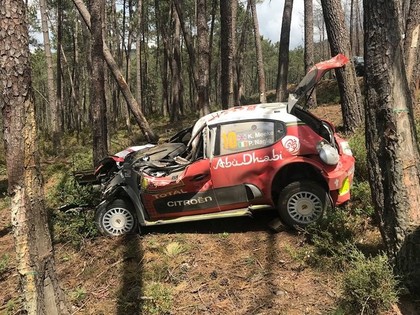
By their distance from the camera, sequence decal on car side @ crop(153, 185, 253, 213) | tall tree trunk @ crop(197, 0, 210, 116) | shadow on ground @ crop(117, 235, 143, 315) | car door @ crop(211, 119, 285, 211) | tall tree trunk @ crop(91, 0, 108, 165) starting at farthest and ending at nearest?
tall tree trunk @ crop(197, 0, 210, 116) → tall tree trunk @ crop(91, 0, 108, 165) → decal on car side @ crop(153, 185, 253, 213) → car door @ crop(211, 119, 285, 211) → shadow on ground @ crop(117, 235, 143, 315)

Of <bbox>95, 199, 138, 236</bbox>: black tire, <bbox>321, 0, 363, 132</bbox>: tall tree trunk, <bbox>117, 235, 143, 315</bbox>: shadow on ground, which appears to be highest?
<bbox>321, 0, 363, 132</bbox>: tall tree trunk

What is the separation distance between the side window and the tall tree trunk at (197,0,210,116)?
3771 millimetres

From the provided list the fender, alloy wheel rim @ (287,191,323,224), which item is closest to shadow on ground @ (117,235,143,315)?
the fender

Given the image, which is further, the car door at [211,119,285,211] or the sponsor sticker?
the car door at [211,119,285,211]

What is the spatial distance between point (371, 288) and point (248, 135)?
2.83 metres

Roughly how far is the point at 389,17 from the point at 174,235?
4411mm

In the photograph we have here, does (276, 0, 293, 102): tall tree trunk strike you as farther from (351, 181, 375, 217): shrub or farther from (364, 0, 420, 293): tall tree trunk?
(364, 0, 420, 293): tall tree trunk

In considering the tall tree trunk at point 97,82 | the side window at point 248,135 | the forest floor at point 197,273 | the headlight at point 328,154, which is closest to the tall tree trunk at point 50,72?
the tall tree trunk at point 97,82

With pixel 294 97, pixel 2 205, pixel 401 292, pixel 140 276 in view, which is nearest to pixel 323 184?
pixel 294 97

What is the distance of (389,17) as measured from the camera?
13.7ft

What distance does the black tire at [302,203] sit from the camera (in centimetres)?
584

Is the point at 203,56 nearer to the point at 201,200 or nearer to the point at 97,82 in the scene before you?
the point at 97,82

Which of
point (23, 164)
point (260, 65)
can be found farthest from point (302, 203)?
point (260, 65)

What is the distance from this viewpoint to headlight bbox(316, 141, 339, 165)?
5.71 m
